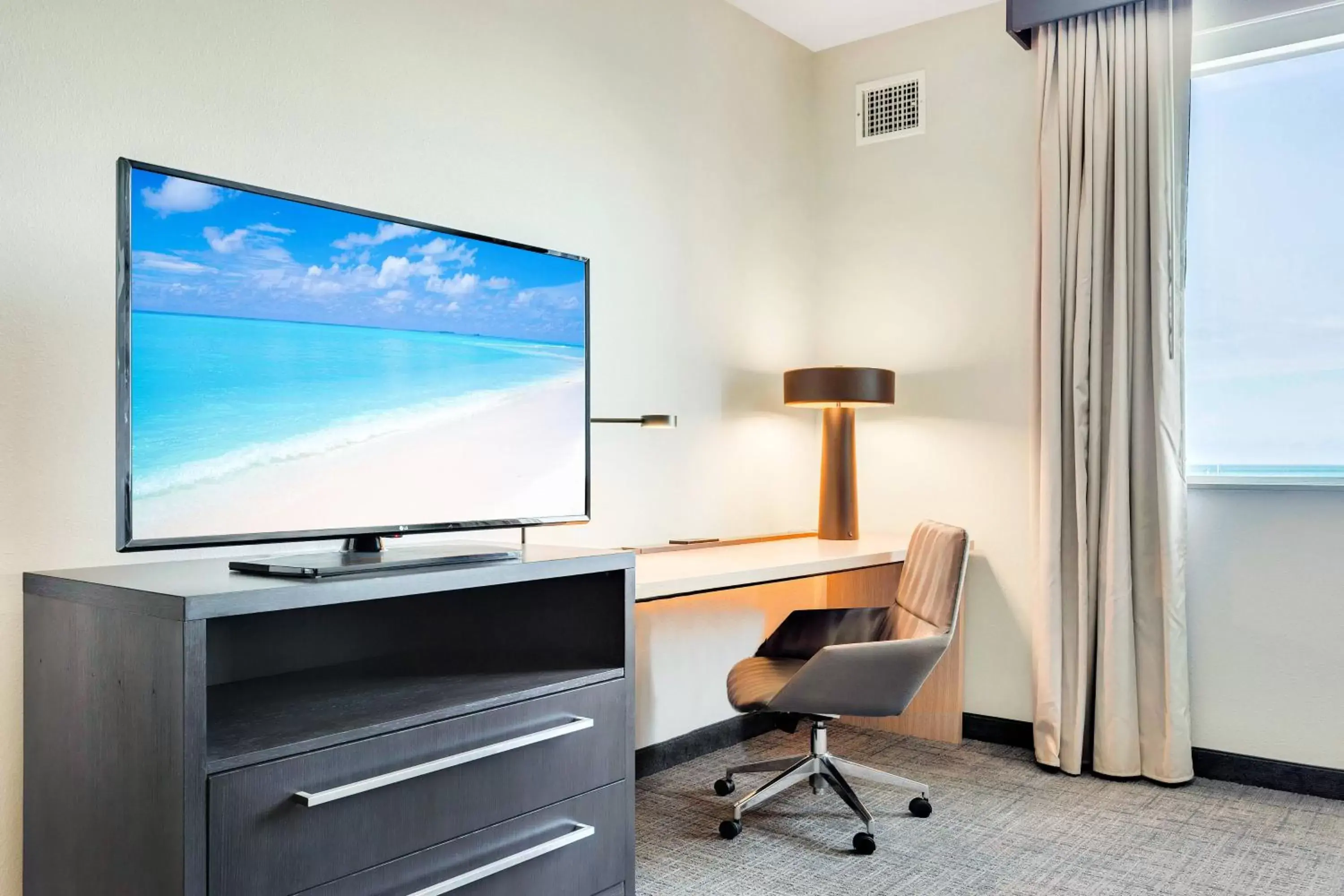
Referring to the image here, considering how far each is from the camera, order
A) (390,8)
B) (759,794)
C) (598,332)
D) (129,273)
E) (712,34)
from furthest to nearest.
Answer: (712,34), (598,332), (759,794), (390,8), (129,273)

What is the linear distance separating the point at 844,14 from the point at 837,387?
1430 millimetres

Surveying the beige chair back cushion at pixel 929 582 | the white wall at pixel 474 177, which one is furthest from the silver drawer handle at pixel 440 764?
the beige chair back cushion at pixel 929 582

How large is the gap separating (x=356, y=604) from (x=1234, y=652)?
2.63 metres

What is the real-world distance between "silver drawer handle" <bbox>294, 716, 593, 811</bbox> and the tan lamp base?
1773 millimetres

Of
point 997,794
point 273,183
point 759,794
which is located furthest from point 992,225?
point 273,183

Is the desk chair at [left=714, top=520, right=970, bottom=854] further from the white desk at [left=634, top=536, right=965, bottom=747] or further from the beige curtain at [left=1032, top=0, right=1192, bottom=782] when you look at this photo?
the beige curtain at [left=1032, top=0, right=1192, bottom=782]

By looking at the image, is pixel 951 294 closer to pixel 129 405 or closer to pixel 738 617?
pixel 738 617

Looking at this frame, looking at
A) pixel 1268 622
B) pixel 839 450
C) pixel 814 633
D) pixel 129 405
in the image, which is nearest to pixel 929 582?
pixel 814 633

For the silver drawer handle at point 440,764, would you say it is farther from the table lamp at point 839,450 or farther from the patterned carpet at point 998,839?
the table lamp at point 839,450

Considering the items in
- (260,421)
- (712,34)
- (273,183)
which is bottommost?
(260,421)

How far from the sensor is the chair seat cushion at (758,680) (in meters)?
2.55

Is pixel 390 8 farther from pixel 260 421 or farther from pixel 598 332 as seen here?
pixel 260 421

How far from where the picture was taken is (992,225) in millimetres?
3529

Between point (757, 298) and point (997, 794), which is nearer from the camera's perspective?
point (997, 794)
